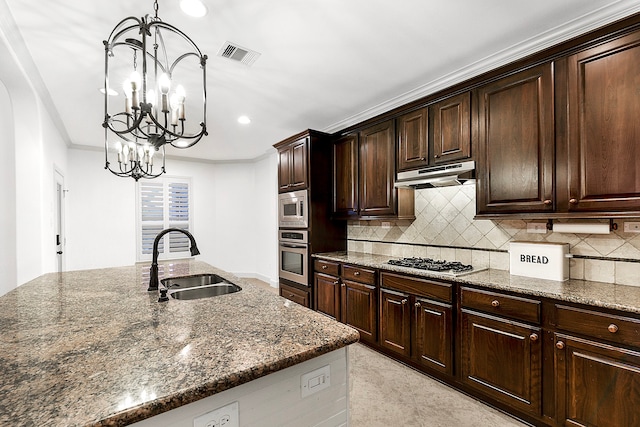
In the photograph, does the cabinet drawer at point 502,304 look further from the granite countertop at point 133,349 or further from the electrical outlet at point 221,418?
the electrical outlet at point 221,418

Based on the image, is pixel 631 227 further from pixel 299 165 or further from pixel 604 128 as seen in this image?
pixel 299 165

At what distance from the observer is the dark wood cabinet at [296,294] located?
3.94 m

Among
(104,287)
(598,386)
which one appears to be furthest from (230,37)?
(598,386)

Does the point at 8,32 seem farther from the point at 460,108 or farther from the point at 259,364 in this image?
the point at 460,108

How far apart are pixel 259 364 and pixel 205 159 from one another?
6204 millimetres

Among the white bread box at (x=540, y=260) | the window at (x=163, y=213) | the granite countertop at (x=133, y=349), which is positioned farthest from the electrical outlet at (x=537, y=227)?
the window at (x=163, y=213)

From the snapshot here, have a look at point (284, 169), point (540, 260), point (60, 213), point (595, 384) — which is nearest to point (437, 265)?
point (540, 260)

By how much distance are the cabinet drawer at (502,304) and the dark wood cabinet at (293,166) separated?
2.29 m

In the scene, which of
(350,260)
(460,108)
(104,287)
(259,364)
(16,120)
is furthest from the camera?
(350,260)

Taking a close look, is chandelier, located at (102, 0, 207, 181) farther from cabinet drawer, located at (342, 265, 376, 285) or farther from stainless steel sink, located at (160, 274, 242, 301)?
cabinet drawer, located at (342, 265, 376, 285)

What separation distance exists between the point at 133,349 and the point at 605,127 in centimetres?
266

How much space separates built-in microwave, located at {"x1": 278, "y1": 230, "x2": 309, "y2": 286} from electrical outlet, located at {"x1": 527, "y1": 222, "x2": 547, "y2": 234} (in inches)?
92.2

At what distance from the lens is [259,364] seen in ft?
2.96

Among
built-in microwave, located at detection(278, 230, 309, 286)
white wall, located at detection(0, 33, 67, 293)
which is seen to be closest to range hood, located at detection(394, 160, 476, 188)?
built-in microwave, located at detection(278, 230, 309, 286)
